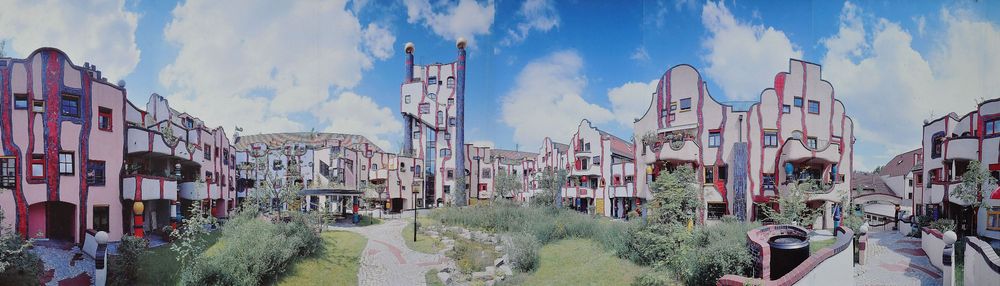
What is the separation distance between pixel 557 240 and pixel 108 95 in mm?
15459

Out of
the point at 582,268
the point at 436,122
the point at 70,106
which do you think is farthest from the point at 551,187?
the point at 70,106

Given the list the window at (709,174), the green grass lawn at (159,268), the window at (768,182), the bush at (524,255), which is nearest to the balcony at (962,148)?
the window at (768,182)

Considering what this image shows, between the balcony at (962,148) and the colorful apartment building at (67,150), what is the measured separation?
2658 cm

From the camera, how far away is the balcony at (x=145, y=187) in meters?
13.9

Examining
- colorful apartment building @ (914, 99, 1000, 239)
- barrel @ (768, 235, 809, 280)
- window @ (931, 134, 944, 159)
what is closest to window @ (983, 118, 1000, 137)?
colorful apartment building @ (914, 99, 1000, 239)

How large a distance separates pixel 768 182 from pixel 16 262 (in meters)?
25.2

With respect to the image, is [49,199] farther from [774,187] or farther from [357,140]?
[357,140]

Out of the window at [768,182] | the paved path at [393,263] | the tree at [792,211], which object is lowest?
the paved path at [393,263]

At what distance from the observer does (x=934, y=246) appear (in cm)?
1338

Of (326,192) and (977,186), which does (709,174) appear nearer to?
(977,186)

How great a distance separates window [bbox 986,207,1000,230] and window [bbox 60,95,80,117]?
2728cm

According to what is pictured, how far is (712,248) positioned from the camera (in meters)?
10.5

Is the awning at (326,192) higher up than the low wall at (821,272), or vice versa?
the low wall at (821,272)

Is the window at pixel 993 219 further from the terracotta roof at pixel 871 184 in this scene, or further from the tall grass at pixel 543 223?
the terracotta roof at pixel 871 184
